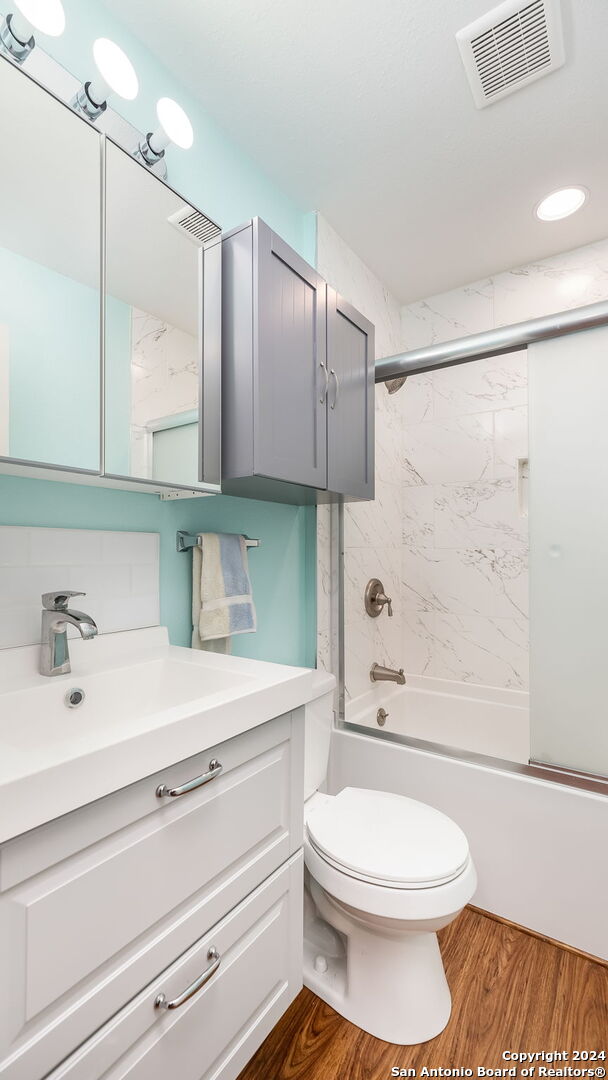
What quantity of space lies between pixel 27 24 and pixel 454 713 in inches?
109

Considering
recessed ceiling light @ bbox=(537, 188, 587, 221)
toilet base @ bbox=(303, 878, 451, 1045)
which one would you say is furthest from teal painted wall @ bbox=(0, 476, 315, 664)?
recessed ceiling light @ bbox=(537, 188, 587, 221)

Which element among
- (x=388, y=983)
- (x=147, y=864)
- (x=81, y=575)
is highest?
(x=81, y=575)

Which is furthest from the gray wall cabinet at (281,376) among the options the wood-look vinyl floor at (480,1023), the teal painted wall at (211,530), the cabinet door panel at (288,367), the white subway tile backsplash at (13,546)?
the wood-look vinyl floor at (480,1023)

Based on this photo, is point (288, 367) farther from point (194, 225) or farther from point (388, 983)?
point (388, 983)

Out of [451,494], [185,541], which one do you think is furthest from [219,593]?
[451,494]

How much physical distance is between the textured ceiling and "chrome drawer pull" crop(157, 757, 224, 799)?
1.80 metres

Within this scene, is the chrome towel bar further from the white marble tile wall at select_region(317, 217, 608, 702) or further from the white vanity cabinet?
the white marble tile wall at select_region(317, 217, 608, 702)

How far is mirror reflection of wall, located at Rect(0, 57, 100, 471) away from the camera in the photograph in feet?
3.09

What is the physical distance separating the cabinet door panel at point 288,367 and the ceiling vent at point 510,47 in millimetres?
702

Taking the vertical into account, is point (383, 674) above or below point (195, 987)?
above

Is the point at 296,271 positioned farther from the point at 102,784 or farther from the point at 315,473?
the point at 102,784

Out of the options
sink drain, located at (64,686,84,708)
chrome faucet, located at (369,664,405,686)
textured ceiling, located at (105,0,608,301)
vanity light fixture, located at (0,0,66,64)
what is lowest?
chrome faucet, located at (369,664,405,686)

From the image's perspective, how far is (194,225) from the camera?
129cm

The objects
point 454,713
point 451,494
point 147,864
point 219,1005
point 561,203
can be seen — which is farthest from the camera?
point 451,494
